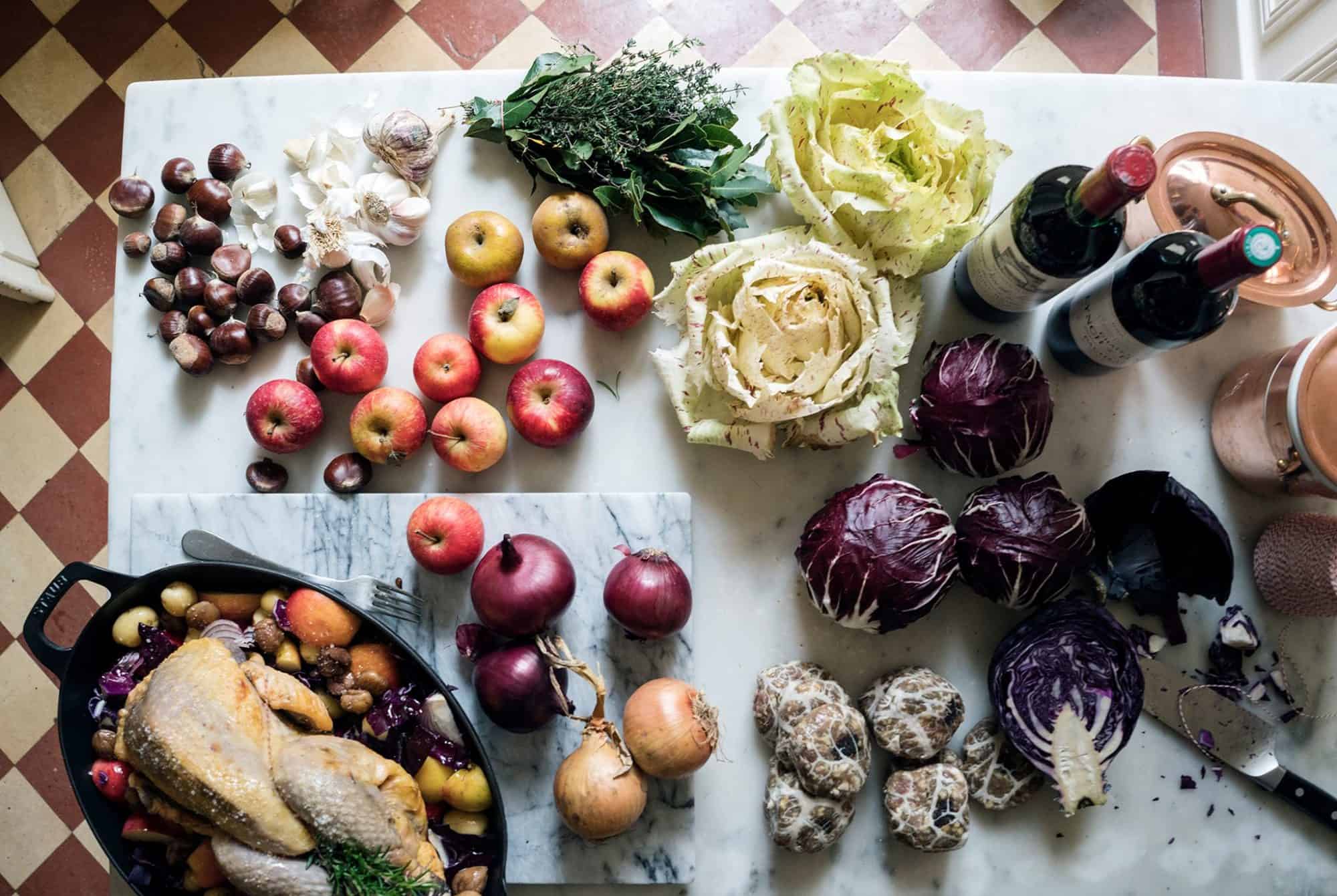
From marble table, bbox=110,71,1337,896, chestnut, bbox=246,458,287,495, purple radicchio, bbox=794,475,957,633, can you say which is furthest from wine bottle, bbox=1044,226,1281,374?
chestnut, bbox=246,458,287,495

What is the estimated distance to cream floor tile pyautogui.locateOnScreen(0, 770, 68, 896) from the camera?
5.47 ft

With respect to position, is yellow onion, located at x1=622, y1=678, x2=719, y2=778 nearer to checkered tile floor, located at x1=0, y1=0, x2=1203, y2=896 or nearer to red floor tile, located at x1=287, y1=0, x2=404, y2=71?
checkered tile floor, located at x1=0, y1=0, x2=1203, y2=896

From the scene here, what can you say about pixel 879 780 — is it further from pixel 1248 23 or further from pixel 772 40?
pixel 1248 23

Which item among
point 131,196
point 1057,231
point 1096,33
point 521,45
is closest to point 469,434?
point 131,196

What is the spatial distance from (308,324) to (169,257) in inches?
9.1

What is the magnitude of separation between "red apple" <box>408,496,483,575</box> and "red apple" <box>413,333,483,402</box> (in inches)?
6.0

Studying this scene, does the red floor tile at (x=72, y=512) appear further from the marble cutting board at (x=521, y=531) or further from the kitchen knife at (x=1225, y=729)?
the kitchen knife at (x=1225, y=729)

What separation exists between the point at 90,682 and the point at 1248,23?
7.19 feet

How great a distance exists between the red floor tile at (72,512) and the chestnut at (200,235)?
0.75 m

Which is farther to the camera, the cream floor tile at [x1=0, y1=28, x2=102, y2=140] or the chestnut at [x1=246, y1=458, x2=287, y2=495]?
the cream floor tile at [x1=0, y1=28, x2=102, y2=140]

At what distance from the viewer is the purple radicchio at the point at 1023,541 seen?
1.07 metres

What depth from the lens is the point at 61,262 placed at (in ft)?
5.84

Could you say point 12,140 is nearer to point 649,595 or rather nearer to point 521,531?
point 521,531

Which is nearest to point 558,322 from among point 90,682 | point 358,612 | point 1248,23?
point 358,612
